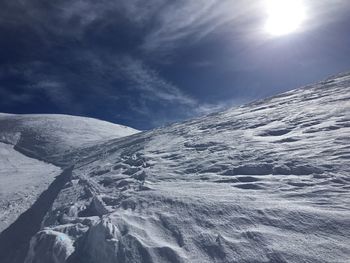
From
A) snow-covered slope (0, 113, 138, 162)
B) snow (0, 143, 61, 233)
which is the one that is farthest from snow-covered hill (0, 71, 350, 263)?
snow-covered slope (0, 113, 138, 162)

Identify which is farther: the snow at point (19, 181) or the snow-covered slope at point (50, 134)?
the snow-covered slope at point (50, 134)

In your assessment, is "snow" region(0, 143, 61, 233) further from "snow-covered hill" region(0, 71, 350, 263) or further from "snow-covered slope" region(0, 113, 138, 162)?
"snow-covered slope" region(0, 113, 138, 162)

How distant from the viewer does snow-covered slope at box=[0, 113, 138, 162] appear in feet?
69.3

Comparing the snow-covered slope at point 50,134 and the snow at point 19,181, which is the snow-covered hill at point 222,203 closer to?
the snow at point 19,181

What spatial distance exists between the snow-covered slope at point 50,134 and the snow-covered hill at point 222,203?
10.7 m

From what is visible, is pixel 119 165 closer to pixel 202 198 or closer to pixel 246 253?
pixel 202 198

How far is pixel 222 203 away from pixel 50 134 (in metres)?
21.7

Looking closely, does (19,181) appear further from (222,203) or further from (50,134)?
(50,134)

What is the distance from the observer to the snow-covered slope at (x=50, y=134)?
69.3ft

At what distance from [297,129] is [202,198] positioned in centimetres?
525

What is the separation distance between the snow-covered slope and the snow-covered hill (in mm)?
10673

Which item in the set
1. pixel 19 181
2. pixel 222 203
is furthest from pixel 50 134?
pixel 222 203

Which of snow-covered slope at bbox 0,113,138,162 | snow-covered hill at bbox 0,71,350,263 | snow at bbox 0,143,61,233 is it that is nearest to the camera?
snow-covered hill at bbox 0,71,350,263

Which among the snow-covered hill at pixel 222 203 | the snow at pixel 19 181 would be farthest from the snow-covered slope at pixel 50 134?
the snow-covered hill at pixel 222 203
